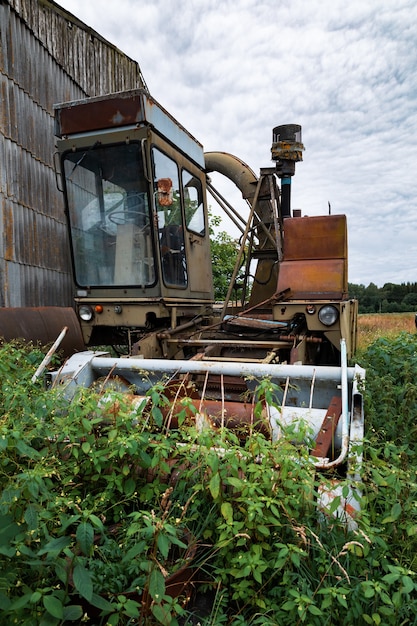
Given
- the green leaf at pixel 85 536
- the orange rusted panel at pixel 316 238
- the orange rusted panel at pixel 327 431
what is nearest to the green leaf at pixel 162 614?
the green leaf at pixel 85 536

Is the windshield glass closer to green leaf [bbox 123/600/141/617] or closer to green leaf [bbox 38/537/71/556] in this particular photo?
green leaf [bbox 38/537/71/556]

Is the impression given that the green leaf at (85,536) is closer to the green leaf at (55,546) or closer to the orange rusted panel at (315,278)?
the green leaf at (55,546)

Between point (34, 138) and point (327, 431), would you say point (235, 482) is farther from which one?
point (34, 138)

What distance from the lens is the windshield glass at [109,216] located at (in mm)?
4438

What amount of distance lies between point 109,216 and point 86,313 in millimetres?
1108

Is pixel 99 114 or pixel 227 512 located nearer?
pixel 227 512

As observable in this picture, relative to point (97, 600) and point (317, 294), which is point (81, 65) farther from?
point (97, 600)

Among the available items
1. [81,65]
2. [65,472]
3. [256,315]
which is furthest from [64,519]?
[81,65]

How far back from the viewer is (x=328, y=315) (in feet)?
13.0

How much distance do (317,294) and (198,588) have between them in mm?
2895

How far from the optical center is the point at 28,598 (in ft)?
4.21

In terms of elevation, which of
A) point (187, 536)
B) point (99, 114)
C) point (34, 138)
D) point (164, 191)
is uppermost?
point (34, 138)

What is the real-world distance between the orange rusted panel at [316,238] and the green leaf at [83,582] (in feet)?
11.8

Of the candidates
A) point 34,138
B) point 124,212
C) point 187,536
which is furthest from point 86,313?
point 34,138
